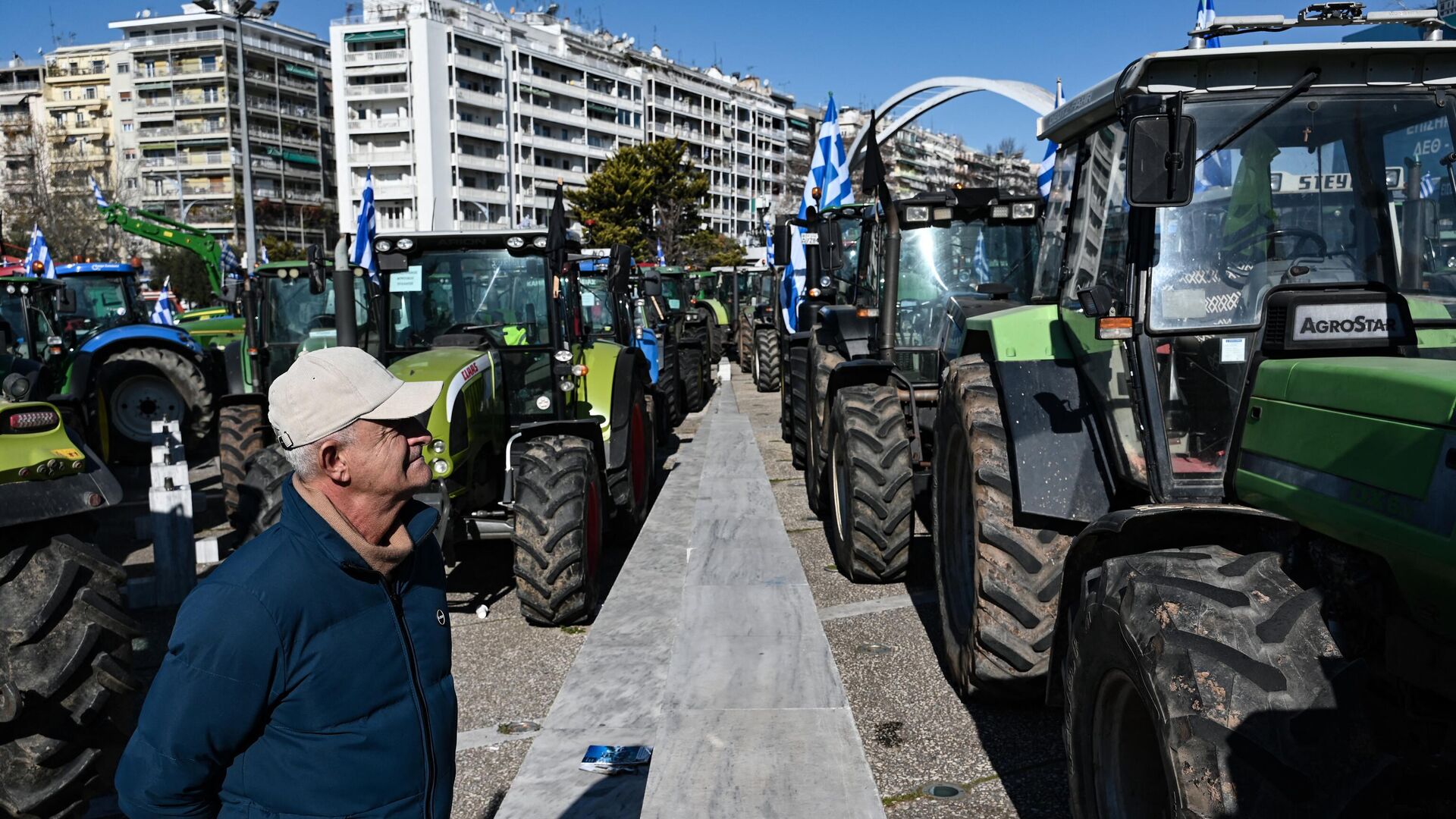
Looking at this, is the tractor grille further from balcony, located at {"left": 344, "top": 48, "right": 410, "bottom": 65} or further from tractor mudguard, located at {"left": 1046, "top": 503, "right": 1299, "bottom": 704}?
balcony, located at {"left": 344, "top": 48, "right": 410, "bottom": 65}

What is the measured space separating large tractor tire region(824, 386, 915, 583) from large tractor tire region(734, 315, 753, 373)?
17754mm

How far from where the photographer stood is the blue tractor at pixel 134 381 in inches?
478

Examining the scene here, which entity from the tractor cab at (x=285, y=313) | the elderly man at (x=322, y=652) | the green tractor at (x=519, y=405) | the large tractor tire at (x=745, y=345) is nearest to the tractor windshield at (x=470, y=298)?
the green tractor at (x=519, y=405)

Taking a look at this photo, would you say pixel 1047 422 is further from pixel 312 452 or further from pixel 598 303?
pixel 598 303

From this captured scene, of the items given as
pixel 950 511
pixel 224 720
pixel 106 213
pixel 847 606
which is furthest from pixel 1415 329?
pixel 106 213

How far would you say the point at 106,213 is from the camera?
749 inches

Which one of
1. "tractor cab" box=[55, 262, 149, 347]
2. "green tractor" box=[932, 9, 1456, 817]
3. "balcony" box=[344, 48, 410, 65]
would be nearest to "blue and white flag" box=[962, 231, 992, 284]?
"green tractor" box=[932, 9, 1456, 817]

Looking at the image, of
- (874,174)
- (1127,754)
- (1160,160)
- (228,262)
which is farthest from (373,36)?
(1127,754)

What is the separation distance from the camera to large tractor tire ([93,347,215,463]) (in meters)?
12.4

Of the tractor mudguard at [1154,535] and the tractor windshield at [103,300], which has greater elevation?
the tractor windshield at [103,300]

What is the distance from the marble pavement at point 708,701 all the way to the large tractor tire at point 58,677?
1.33 m

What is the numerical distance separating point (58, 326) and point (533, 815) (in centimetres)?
1087

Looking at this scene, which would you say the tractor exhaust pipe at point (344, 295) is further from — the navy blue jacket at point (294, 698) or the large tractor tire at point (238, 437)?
the navy blue jacket at point (294, 698)

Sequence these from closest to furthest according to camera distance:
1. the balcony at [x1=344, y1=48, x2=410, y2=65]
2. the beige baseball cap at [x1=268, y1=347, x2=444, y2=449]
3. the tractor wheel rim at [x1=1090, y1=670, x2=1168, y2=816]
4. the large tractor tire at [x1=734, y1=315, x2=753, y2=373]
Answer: the beige baseball cap at [x1=268, y1=347, x2=444, y2=449] < the tractor wheel rim at [x1=1090, y1=670, x2=1168, y2=816] < the large tractor tire at [x1=734, y1=315, x2=753, y2=373] < the balcony at [x1=344, y1=48, x2=410, y2=65]
